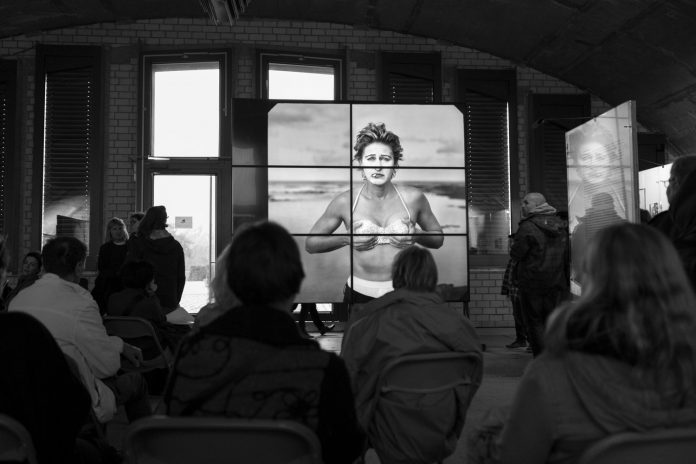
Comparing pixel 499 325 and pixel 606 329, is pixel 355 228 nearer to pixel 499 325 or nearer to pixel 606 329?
pixel 499 325

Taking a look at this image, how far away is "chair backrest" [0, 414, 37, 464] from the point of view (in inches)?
58.1

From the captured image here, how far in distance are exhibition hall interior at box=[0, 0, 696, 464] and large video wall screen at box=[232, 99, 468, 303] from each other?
0.02 metres

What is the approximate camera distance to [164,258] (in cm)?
499

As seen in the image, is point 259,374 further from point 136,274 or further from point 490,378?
point 490,378

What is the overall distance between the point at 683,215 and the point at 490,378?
9.87 ft

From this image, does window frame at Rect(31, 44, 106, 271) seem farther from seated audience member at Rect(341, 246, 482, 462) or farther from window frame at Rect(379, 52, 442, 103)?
seated audience member at Rect(341, 246, 482, 462)

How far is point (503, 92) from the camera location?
8812 mm

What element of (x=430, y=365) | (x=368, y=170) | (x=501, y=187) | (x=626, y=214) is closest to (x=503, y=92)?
(x=501, y=187)

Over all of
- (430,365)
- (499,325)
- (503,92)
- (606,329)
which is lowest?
(499,325)

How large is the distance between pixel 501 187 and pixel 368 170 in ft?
8.16

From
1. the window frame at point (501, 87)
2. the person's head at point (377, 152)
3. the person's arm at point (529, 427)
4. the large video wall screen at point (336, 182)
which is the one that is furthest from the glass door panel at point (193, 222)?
the person's arm at point (529, 427)

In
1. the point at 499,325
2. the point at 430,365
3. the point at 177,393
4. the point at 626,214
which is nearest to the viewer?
the point at 177,393

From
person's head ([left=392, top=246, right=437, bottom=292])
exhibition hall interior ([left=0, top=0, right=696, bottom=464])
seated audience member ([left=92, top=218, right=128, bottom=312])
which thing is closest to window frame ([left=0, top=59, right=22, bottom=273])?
exhibition hall interior ([left=0, top=0, right=696, bottom=464])

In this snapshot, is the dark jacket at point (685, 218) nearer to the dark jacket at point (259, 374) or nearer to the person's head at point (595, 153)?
the dark jacket at point (259, 374)
